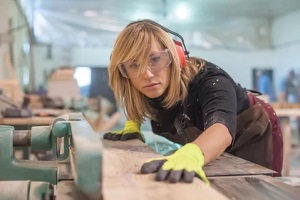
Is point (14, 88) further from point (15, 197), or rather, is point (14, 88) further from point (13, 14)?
point (15, 197)

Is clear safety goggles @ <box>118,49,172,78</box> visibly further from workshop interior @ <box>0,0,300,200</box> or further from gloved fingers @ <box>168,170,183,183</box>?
gloved fingers @ <box>168,170,183,183</box>

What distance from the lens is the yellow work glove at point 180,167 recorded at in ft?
3.02

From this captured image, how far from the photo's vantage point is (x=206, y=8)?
8.21 meters

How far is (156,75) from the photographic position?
4.74 feet

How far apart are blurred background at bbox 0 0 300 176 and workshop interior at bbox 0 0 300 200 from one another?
0.07ft

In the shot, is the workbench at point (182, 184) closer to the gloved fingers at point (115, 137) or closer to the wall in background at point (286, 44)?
the gloved fingers at point (115, 137)

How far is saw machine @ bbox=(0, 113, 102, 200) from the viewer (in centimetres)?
79

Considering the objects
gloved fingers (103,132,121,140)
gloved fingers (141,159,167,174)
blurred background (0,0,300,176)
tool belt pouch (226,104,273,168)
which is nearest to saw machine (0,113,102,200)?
gloved fingers (141,159,167,174)

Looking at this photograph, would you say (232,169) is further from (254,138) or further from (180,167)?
(254,138)

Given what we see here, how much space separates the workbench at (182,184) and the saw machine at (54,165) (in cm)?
3

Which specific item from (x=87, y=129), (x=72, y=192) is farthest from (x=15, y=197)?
(x=87, y=129)

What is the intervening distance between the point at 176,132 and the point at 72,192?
0.78m

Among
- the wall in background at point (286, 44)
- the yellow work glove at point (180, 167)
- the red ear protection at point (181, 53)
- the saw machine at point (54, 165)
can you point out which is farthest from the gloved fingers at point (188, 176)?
the wall in background at point (286, 44)

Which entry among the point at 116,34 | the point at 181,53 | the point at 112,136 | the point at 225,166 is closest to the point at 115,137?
the point at 112,136
